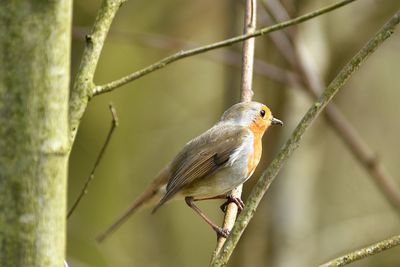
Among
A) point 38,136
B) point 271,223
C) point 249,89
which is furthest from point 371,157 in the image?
point 38,136

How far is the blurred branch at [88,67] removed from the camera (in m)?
1.68

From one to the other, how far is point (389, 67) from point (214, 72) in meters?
2.16

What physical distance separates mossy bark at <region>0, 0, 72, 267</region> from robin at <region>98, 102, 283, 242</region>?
222 cm

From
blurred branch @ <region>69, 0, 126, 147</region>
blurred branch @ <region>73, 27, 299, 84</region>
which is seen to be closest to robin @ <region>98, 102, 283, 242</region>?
blurred branch @ <region>73, 27, 299, 84</region>

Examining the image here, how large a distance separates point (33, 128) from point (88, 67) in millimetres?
352

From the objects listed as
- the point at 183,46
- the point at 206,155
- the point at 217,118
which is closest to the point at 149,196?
the point at 206,155

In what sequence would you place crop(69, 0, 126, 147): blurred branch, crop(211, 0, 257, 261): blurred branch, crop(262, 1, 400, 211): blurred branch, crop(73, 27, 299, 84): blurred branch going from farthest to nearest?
crop(73, 27, 299, 84): blurred branch < crop(262, 1, 400, 211): blurred branch < crop(211, 0, 257, 261): blurred branch < crop(69, 0, 126, 147): blurred branch

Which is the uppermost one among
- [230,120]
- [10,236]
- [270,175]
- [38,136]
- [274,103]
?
[274,103]

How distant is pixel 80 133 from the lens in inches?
281

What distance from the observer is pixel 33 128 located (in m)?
1.41

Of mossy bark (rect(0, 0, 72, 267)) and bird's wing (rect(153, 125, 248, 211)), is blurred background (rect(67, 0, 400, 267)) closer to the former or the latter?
bird's wing (rect(153, 125, 248, 211))

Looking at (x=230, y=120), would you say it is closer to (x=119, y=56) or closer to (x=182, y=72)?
(x=119, y=56)

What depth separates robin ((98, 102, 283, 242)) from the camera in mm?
3711

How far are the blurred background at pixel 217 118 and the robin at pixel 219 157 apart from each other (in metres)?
1.08
